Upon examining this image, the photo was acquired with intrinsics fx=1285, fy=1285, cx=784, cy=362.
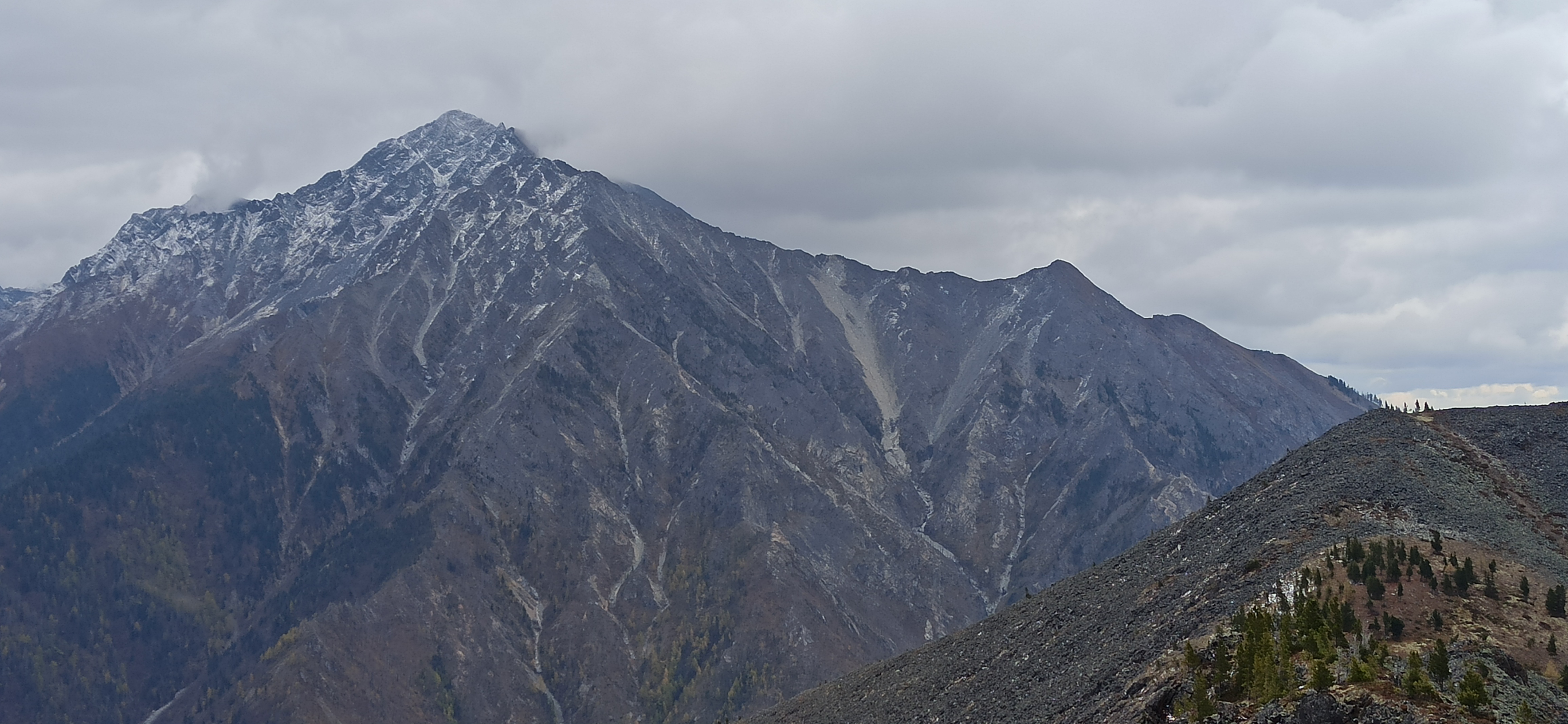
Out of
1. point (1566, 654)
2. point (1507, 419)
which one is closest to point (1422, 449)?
point (1507, 419)

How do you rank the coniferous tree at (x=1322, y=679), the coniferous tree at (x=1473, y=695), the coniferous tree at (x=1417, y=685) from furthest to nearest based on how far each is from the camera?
the coniferous tree at (x=1322, y=679)
the coniferous tree at (x=1417, y=685)
the coniferous tree at (x=1473, y=695)

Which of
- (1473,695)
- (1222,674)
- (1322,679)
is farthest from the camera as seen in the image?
(1222,674)

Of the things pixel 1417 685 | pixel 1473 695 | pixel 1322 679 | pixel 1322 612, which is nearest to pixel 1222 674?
pixel 1322 679

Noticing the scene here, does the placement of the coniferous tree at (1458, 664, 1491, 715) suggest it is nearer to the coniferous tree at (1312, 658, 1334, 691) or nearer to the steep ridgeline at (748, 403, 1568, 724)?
the steep ridgeline at (748, 403, 1568, 724)

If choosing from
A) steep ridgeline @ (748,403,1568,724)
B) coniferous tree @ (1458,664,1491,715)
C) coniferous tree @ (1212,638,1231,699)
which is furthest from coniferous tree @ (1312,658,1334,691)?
coniferous tree @ (1212,638,1231,699)

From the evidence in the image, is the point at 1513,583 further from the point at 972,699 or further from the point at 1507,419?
the point at 1507,419

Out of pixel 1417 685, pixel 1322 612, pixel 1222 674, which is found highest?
pixel 1322 612

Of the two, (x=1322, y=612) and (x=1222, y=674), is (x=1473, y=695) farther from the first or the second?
(x=1322, y=612)

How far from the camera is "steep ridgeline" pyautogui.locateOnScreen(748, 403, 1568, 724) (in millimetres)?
58531

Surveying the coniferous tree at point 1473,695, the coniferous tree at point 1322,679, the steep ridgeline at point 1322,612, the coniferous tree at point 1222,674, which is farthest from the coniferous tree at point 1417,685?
the coniferous tree at point 1222,674

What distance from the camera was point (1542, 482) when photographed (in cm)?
9881

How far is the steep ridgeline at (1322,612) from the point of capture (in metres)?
58.5

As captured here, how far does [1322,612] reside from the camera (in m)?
66.8

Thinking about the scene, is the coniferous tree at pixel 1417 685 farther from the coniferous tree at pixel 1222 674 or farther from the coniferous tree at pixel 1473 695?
the coniferous tree at pixel 1222 674
